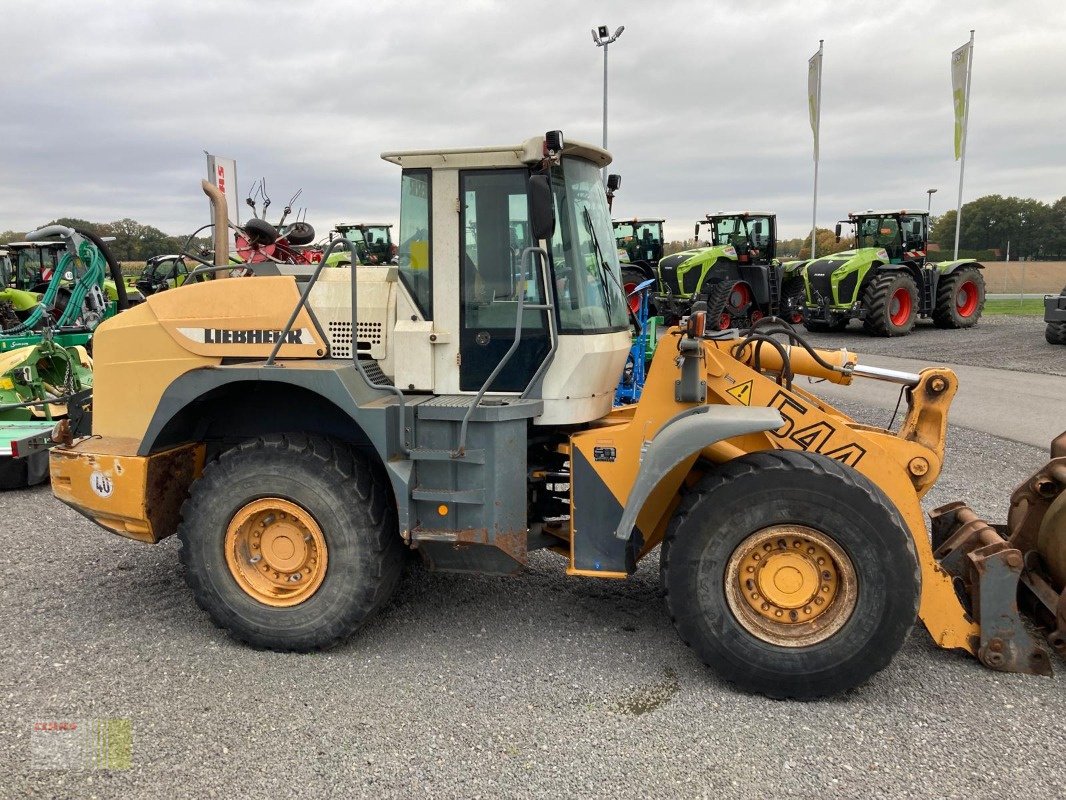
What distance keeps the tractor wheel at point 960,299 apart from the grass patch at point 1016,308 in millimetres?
4446

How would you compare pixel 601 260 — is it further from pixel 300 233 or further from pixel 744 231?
pixel 744 231

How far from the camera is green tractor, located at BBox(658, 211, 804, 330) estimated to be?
1934 cm

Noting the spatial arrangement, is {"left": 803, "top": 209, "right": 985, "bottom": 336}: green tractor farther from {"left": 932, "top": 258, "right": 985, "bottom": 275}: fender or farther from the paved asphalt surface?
the paved asphalt surface

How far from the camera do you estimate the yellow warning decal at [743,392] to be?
4.13 metres

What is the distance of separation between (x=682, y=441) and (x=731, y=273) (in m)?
16.9

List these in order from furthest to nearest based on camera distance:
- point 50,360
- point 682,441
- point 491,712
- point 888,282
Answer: point 888,282 → point 50,360 → point 682,441 → point 491,712

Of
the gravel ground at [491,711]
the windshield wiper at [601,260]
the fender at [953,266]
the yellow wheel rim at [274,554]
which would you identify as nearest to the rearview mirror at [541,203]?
the windshield wiper at [601,260]

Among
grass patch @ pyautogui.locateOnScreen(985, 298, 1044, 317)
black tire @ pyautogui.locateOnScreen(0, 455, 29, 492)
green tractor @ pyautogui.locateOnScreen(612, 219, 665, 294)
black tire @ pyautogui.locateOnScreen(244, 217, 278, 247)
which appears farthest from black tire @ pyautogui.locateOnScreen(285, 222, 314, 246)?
grass patch @ pyautogui.locateOnScreen(985, 298, 1044, 317)

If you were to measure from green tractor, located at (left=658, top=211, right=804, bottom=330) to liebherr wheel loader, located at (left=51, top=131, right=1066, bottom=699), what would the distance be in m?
14.8

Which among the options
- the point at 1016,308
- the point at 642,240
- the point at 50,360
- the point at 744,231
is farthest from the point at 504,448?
the point at 1016,308

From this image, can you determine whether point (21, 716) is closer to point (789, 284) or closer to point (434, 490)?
point (434, 490)

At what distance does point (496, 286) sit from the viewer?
4141mm

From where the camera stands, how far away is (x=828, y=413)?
13.4 ft

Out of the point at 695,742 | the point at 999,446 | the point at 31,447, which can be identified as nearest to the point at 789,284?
the point at 999,446
